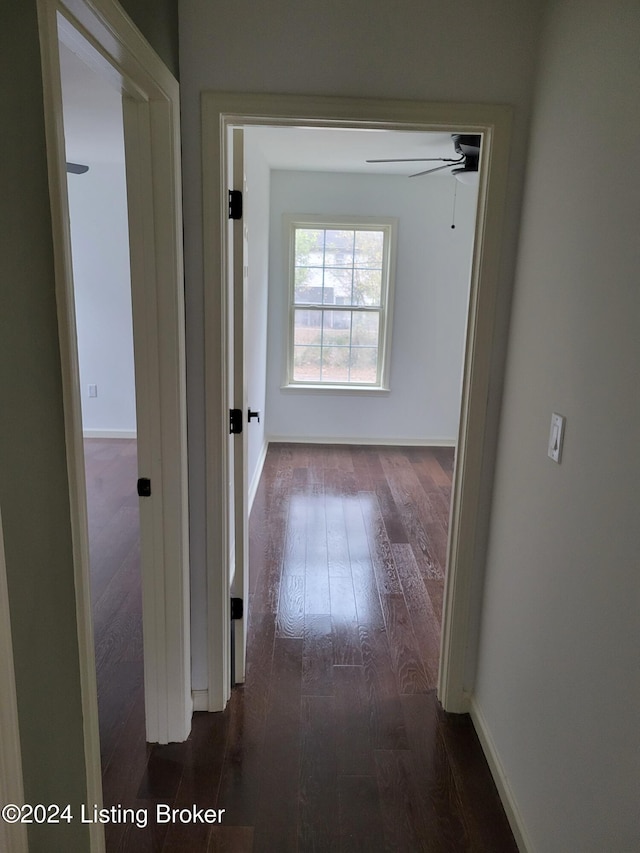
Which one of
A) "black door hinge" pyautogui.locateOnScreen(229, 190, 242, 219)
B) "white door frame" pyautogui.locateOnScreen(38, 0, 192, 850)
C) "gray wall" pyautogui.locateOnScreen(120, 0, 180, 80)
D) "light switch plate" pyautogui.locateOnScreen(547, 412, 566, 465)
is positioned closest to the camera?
"white door frame" pyautogui.locateOnScreen(38, 0, 192, 850)

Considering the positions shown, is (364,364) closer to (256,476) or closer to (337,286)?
(337,286)

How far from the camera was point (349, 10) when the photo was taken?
1616mm

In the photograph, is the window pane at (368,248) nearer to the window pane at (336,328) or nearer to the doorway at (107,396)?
the window pane at (336,328)

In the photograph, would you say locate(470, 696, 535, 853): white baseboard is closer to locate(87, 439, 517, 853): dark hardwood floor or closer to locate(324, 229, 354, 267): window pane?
locate(87, 439, 517, 853): dark hardwood floor

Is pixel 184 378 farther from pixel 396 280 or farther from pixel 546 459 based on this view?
pixel 396 280

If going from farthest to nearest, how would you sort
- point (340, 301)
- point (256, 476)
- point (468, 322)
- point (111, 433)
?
point (111, 433) < point (340, 301) < point (256, 476) < point (468, 322)

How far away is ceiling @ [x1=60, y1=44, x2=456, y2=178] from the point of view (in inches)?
116

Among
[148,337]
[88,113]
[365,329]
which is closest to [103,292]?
[88,113]

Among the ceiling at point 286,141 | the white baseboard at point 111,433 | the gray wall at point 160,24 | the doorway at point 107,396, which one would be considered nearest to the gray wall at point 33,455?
the gray wall at point 160,24

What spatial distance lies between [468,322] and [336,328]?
3.70 m

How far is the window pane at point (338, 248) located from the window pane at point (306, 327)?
0.50 metres

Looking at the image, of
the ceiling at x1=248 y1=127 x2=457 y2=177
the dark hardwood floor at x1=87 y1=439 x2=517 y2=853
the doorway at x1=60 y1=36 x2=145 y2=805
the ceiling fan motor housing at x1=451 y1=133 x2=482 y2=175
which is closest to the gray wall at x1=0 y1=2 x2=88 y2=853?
the dark hardwood floor at x1=87 y1=439 x2=517 y2=853

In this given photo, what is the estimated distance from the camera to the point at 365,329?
18.1ft

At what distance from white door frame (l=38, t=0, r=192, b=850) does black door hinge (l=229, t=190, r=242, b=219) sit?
0.22 m
